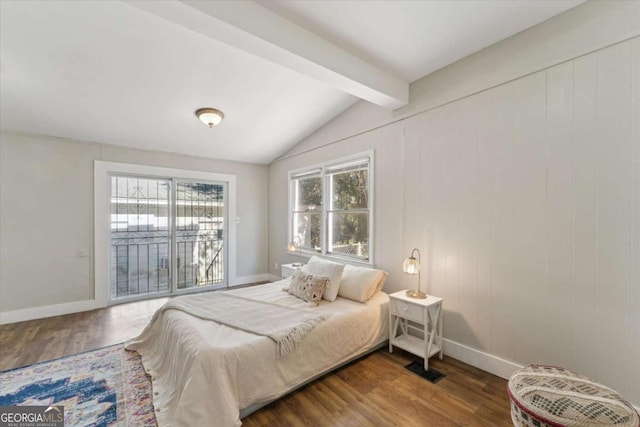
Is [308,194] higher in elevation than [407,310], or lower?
higher

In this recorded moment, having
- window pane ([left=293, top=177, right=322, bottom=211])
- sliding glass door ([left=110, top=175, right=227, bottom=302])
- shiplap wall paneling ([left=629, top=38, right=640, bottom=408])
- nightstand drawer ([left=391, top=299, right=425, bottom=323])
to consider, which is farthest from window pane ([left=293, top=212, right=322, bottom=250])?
shiplap wall paneling ([left=629, top=38, right=640, bottom=408])

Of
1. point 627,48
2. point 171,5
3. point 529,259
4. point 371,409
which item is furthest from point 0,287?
point 627,48

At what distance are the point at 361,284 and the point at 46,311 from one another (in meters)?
4.34

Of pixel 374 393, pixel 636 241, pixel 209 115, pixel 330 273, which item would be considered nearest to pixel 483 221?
pixel 636 241

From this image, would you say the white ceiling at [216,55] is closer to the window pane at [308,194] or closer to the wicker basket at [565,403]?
the window pane at [308,194]

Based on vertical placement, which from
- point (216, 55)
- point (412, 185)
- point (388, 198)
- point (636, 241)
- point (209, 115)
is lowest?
point (636, 241)

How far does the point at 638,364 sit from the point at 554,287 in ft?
A: 1.89

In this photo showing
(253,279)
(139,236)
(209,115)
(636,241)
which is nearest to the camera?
(636,241)

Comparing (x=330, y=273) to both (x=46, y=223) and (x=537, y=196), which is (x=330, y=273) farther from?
(x=46, y=223)

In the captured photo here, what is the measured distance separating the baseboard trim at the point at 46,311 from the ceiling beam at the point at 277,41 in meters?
4.16

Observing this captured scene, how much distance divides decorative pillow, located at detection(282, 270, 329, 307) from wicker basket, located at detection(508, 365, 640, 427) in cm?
170

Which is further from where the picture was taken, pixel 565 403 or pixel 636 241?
pixel 636 241

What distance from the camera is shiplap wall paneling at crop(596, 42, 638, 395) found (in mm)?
1751

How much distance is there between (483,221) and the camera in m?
2.43
